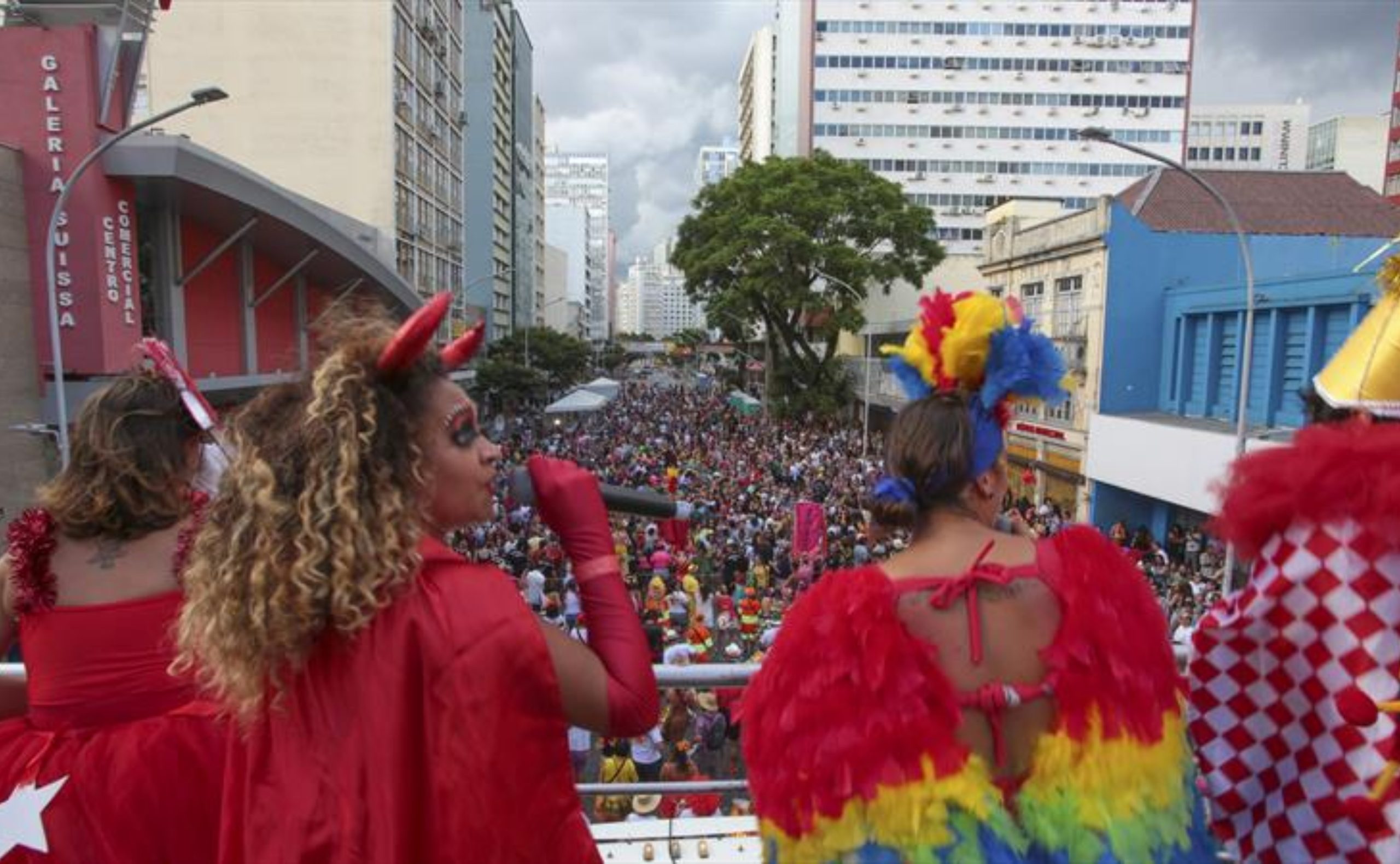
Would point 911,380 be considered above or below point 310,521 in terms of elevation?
above

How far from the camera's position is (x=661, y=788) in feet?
8.55

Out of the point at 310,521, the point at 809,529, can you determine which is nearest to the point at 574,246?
the point at 809,529

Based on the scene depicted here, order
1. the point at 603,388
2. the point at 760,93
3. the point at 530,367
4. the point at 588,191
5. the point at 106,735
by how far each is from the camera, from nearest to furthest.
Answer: the point at 106,735, the point at 603,388, the point at 530,367, the point at 760,93, the point at 588,191

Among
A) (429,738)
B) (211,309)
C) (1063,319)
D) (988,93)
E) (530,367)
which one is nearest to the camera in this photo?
(429,738)

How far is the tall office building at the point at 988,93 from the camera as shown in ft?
196

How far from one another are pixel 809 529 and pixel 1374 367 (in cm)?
1177

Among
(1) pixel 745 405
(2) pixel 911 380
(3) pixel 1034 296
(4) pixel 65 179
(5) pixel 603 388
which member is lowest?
(1) pixel 745 405

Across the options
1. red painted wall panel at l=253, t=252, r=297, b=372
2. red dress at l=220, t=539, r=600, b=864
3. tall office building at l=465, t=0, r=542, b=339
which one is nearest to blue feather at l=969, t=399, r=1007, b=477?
red dress at l=220, t=539, r=600, b=864

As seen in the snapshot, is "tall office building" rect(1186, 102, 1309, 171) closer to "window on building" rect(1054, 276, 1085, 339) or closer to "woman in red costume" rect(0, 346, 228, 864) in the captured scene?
"window on building" rect(1054, 276, 1085, 339)

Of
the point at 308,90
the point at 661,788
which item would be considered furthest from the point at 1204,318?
the point at 308,90

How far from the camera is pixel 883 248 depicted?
1478 inches

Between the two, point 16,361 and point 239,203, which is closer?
point 16,361

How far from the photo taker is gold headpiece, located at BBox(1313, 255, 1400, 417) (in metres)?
1.79

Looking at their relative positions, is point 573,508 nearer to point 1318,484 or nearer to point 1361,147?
point 1318,484
